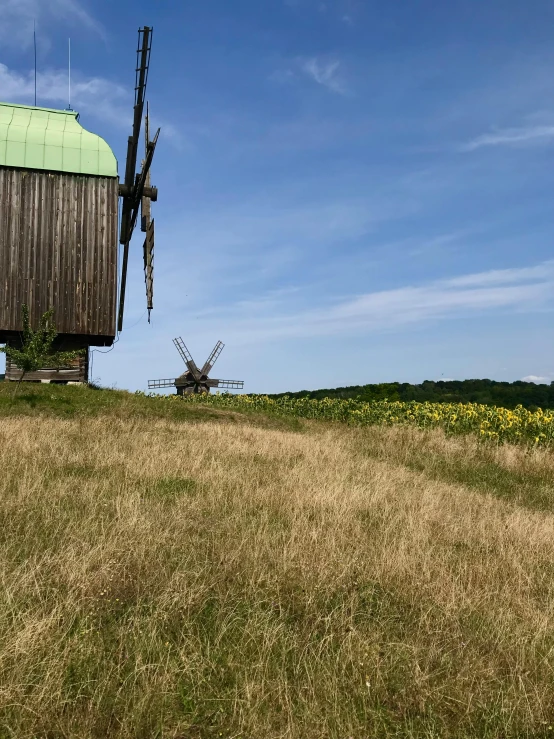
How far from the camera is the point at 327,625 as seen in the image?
371cm

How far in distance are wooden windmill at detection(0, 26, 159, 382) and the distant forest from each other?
62.9 feet

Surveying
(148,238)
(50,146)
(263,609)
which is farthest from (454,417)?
(50,146)

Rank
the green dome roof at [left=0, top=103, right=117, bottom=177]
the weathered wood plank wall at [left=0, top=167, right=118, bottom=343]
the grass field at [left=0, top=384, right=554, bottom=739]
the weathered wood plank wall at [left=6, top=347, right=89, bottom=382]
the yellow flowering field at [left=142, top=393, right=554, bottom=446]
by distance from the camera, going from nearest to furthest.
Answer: the grass field at [left=0, top=384, right=554, bottom=739]
the yellow flowering field at [left=142, top=393, right=554, bottom=446]
the weathered wood plank wall at [left=0, top=167, right=118, bottom=343]
the green dome roof at [left=0, top=103, right=117, bottom=177]
the weathered wood plank wall at [left=6, top=347, right=89, bottom=382]

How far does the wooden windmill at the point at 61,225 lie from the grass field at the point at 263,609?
42.3ft

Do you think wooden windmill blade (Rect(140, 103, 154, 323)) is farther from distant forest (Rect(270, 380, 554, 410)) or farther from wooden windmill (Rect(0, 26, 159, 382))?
distant forest (Rect(270, 380, 554, 410))

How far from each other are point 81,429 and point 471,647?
10.5m

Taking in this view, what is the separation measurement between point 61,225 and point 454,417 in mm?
14889

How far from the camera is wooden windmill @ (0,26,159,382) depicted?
1994cm

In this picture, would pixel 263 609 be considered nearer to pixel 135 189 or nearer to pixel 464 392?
pixel 135 189

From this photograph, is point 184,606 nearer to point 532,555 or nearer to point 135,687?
point 135,687

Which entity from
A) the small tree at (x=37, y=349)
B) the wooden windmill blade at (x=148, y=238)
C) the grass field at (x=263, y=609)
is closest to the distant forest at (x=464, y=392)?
the wooden windmill blade at (x=148, y=238)

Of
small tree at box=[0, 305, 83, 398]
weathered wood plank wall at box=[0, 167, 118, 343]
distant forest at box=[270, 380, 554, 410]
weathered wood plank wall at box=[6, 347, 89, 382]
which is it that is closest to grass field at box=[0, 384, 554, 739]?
small tree at box=[0, 305, 83, 398]

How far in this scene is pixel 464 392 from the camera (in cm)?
4609

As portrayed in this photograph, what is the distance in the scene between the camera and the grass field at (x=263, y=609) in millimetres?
2943
